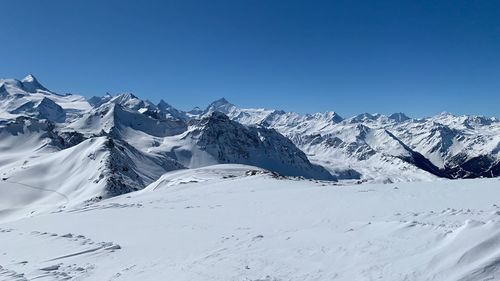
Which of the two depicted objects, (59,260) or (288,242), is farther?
(59,260)

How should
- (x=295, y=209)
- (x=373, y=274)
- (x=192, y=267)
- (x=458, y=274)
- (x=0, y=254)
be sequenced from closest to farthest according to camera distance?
(x=458, y=274)
(x=373, y=274)
(x=192, y=267)
(x=0, y=254)
(x=295, y=209)

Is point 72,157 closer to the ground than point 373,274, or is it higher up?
higher up

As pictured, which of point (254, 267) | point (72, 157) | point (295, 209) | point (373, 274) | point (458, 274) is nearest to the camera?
point (458, 274)

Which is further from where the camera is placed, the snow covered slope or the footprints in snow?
the footprints in snow

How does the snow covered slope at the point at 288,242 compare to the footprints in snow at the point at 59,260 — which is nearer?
the snow covered slope at the point at 288,242

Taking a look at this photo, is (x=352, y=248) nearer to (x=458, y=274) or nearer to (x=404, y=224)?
(x=404, y=224)

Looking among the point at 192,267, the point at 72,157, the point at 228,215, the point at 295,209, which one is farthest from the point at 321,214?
the point at 72,157

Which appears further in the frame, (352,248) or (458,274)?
(352,248)

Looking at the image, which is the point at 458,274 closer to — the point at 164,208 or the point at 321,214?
the point at 321,214
